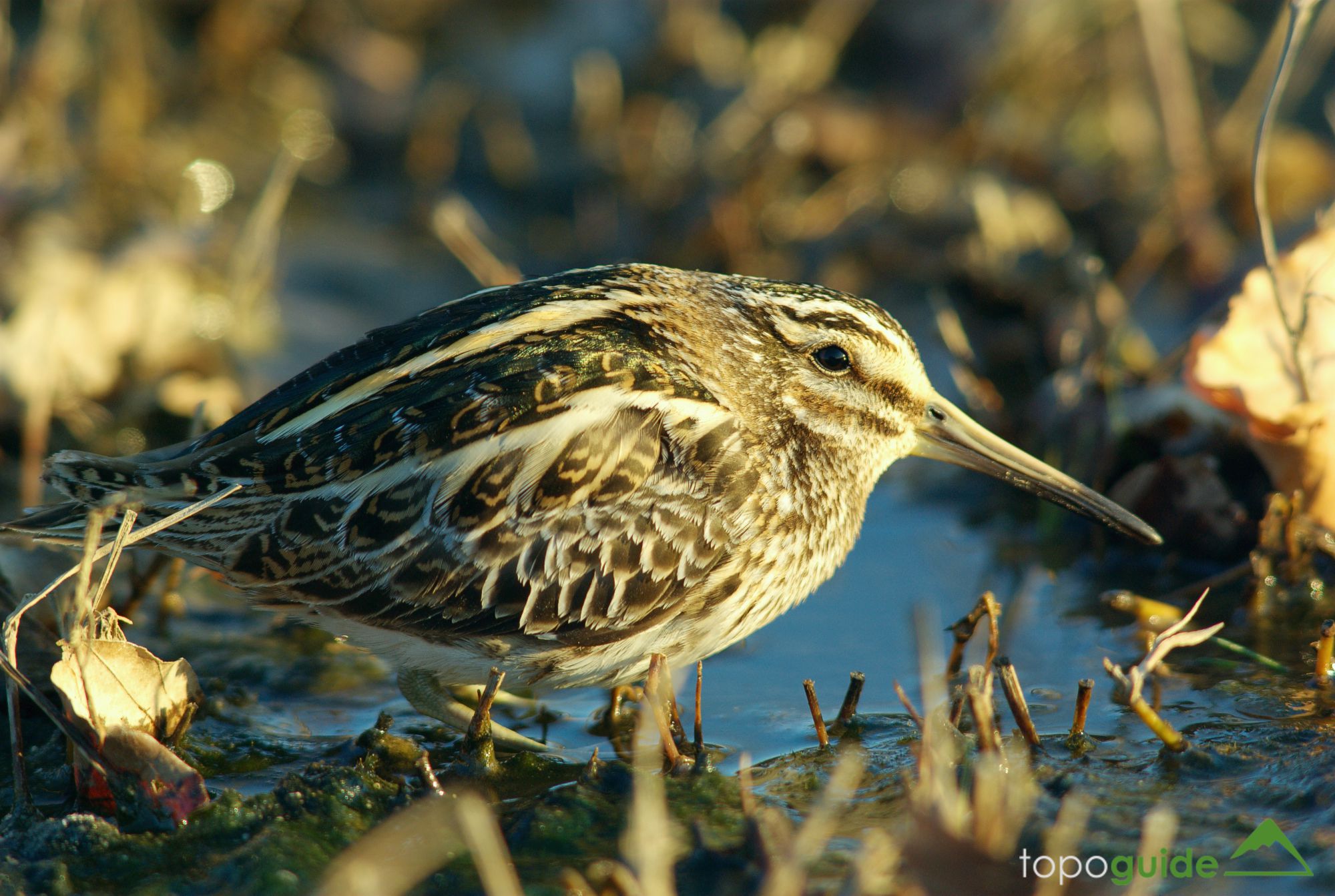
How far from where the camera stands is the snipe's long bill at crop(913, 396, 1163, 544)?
5.12 metres

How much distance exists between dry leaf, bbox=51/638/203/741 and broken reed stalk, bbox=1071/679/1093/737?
2619 millimetres

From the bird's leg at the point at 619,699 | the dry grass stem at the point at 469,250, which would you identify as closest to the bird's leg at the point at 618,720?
the bird's leg at the point at 619,699

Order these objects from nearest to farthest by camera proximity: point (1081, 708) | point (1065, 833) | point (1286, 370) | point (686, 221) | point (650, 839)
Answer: point (650, 839)
point (1065, 833)
point (1081, 708)
point (1286, 370)
point (686, 221)

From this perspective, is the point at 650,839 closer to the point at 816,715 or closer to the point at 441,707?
the point at 816,715

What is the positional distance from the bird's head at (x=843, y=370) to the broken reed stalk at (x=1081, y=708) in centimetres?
98

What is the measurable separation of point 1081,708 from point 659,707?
49.9 inches

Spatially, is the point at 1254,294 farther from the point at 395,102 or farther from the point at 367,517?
the point at 395,102

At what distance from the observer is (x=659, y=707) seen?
4090 mm

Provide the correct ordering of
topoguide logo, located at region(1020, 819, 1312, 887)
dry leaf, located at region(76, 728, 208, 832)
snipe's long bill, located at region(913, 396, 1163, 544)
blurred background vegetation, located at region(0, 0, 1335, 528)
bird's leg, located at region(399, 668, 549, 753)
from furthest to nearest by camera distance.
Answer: blurred background vegetation, located at region(0, 0, 1335, 528) < snipe's long bill, located at region(913, 396, 1163, 544) < bird's leg, located at region(399, 668, 549, 753) < dry leaf, located at region(76, 728, 208, 832) < topoguide logo, located at region(1020, 819, 1312, 887)

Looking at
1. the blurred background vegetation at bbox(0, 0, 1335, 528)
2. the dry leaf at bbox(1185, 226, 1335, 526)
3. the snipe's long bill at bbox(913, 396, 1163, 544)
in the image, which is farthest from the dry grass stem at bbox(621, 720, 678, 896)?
the blurred background vegetation at bbox(0, 0, 1335, 528)

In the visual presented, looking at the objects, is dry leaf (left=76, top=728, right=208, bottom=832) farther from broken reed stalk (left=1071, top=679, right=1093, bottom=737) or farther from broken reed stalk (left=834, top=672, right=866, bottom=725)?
broken reed stalk (left=1071, top=679, right=1093, bottom=737)

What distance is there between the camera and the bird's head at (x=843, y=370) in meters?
4.85

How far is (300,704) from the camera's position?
4945 millimetres

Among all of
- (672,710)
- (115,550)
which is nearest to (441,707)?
(672,710)
